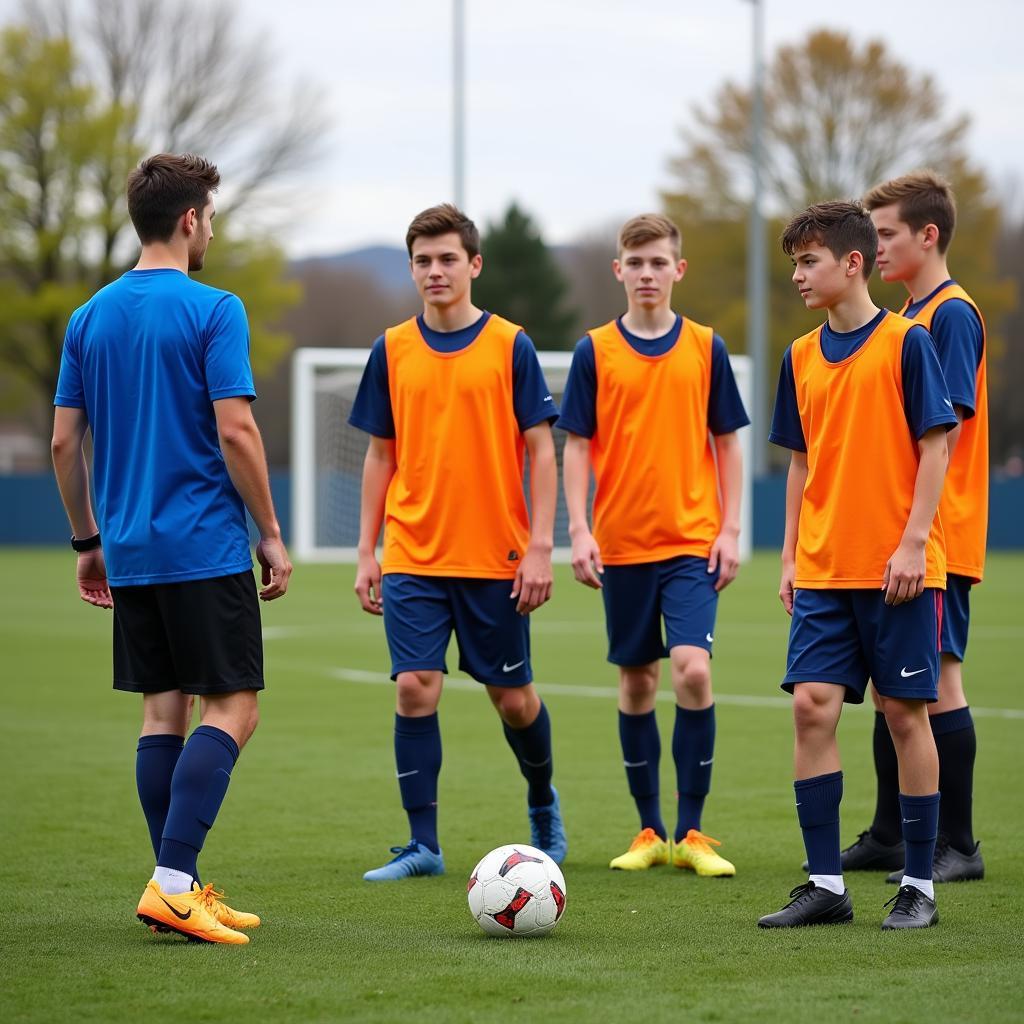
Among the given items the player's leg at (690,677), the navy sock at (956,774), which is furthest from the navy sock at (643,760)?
the navy sock at (956,774)

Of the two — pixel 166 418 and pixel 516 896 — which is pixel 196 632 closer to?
pixel 166 418

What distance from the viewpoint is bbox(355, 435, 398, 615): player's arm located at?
610 centimetres

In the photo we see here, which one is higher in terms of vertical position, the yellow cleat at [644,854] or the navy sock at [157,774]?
the navy sock at [157,774]

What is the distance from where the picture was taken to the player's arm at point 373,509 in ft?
20.0

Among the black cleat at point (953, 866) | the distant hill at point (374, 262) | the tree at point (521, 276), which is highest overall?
the distant hill at point (374, 262)

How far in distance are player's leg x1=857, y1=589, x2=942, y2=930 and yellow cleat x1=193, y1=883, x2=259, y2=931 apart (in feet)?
6.10

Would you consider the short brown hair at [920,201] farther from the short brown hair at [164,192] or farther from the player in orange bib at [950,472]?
the short brown hair at [164,192]

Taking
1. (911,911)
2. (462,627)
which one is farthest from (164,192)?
(911,911)

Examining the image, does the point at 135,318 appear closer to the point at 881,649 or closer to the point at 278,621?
the point at 881,649

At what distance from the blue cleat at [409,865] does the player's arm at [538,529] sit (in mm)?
919

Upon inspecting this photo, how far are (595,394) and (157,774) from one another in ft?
7.59

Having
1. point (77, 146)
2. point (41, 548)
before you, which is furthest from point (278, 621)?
point (77, 146)

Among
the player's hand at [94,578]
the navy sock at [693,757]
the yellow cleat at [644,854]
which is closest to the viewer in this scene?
the player's hand at [94,578]

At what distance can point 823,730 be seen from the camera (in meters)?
4.88
